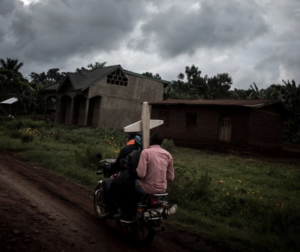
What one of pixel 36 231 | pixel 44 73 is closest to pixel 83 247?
pixel 36 231

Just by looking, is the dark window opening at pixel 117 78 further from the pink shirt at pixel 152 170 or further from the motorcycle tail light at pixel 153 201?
the motorcycle tail light at pixel 153 201

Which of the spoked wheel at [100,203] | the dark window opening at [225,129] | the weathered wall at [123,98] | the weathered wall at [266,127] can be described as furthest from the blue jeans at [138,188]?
the weathered wall at [123,98]

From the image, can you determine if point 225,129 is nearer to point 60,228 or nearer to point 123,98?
point 123,98

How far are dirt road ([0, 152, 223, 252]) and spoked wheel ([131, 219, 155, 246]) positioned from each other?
0.11 meters

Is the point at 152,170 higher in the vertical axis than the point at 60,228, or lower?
higher

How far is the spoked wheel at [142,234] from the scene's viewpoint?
14.6ft

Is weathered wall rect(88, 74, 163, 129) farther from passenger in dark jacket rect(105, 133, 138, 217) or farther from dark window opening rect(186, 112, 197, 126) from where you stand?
passenger in dark jacket rect(105, 133, 138, 217)

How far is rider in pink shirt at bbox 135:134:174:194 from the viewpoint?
4.43 meters

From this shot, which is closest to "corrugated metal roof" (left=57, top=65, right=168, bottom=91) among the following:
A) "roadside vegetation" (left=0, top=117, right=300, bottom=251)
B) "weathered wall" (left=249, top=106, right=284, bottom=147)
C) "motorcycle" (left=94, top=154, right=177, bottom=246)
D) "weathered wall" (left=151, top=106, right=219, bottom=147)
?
"weathered wall" (left=151, top=106, right=219, bottom=147)

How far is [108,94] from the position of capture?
28.2m

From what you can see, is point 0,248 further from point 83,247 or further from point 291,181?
point 291,181

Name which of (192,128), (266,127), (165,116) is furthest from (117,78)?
(266,127)

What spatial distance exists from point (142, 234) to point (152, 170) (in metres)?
0.99

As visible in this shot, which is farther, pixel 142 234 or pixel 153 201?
pixel 142 234
